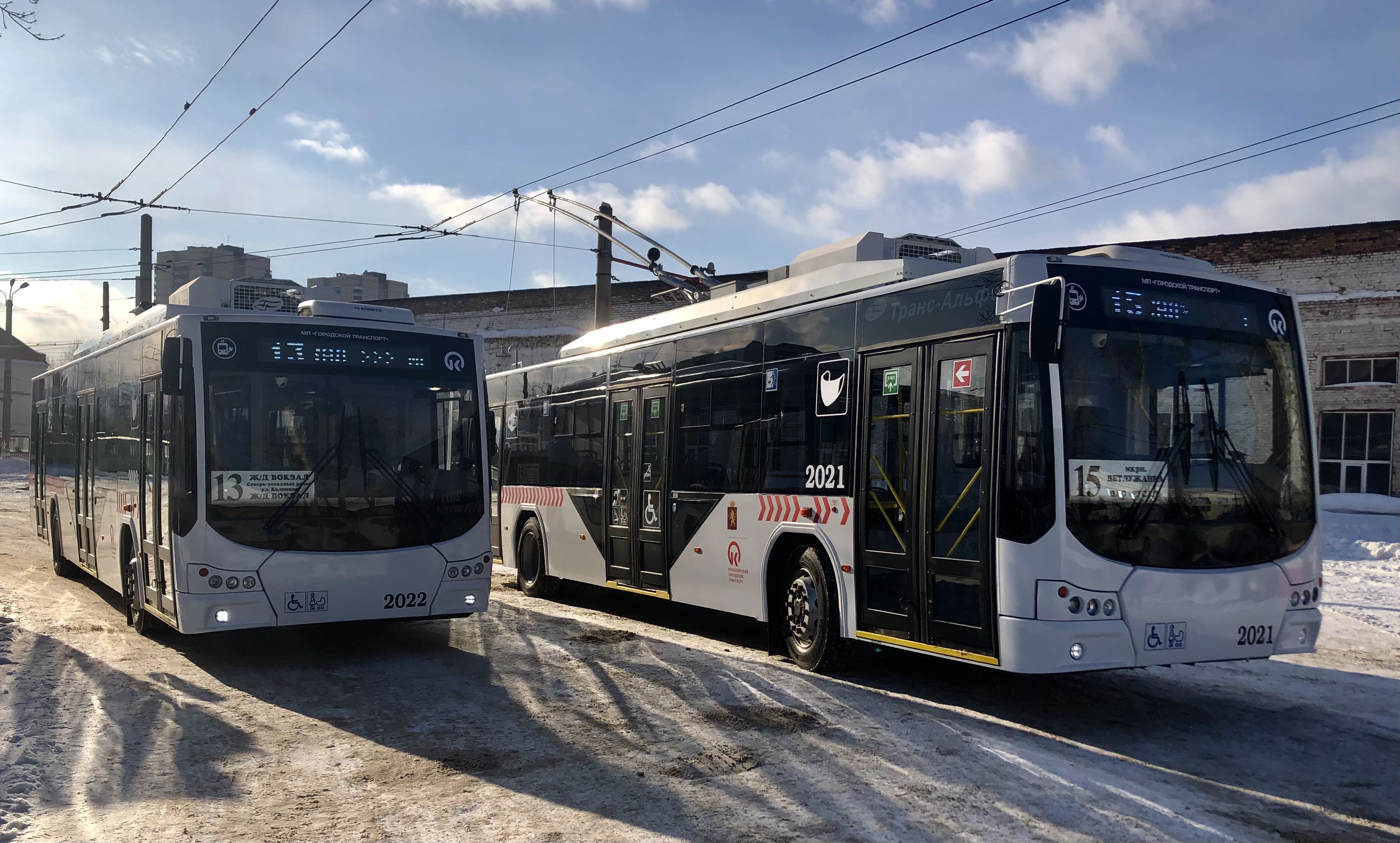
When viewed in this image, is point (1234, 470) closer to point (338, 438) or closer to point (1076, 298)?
point (1076, 298)

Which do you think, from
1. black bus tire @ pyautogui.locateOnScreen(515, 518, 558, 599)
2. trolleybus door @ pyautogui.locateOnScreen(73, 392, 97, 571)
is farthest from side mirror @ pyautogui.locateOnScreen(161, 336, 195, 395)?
black bus tire @ pyautogui.locateOnScreen(515, 518, 558, 599)

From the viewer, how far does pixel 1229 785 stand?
239 inches

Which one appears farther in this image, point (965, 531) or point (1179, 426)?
point (965, 531)

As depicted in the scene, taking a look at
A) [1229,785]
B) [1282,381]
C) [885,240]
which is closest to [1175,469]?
[1282,381]

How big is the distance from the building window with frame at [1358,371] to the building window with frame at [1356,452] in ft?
2.03

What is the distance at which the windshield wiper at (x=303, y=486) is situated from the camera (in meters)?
8.84

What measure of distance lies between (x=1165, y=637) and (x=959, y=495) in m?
1.51

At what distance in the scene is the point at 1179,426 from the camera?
7.09 metres

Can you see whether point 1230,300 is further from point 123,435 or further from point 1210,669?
point 123,435

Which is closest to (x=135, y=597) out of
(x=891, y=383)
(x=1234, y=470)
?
(x=891, y=383)

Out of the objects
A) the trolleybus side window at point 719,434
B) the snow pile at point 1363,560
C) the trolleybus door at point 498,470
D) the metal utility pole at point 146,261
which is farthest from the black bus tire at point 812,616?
the metal utility pole at point 146,261

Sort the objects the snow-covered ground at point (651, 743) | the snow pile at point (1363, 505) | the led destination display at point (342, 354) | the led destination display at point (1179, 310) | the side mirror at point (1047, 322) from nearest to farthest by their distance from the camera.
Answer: the snow-covered ground at point (651, 743) → the side mirror at point (1047, 322) → the led destination display at point (1179, 310) → the led destination display at point (342, 354) → the snow pile at point (1363, 505)

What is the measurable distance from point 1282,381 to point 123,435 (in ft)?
33.2

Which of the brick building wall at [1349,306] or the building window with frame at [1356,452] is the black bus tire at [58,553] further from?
the building window with frame at [1356,452]
